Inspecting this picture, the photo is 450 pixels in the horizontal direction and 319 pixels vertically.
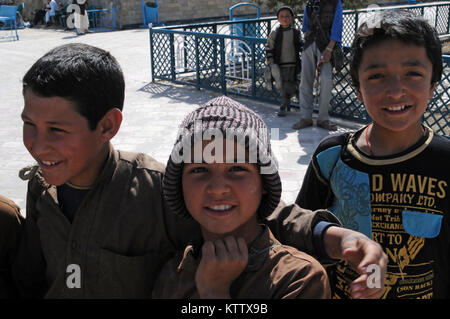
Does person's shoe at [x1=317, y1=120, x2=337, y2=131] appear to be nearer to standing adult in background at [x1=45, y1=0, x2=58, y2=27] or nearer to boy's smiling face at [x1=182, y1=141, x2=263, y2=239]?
boy's smiling face at [x1=182, y1=141, x2=263, y2=239]

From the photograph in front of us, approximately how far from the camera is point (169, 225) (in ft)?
4.37

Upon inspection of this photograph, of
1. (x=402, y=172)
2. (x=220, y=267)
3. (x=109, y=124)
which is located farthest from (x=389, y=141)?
(x=109, y=124)

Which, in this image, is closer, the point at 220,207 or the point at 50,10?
the point at 220,207

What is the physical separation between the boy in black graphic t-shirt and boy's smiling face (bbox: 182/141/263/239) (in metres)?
0.45

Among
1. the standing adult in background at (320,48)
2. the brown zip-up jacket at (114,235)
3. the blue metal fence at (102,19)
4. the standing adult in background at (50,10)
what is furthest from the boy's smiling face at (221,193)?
the standing adult in background at (50,10)

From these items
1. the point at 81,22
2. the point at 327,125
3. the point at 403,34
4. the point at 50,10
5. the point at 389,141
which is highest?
the point at 50,10

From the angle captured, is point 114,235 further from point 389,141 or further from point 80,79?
point 389,141

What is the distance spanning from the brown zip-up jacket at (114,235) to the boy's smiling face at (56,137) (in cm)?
8

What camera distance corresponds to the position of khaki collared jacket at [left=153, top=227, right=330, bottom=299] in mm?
1096

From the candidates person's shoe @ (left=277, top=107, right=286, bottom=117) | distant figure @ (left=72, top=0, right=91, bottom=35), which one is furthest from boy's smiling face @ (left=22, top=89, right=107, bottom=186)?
distant figure @ (left=72, top=0, right=91, bottom=35)

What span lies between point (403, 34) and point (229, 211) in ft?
2.53

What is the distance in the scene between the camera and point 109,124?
1348 millimetres

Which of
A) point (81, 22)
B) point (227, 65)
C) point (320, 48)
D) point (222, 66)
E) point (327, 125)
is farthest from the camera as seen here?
point (81, 22)

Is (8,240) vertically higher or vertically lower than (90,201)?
lower
